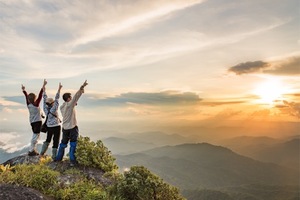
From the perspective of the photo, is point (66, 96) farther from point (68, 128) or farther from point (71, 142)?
point (71, 142)

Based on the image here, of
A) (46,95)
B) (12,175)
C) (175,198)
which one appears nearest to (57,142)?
(46,95)

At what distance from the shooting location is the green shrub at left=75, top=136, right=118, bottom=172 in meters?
14.5

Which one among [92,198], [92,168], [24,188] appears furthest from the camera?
[92,168]

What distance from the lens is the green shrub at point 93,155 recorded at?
1452cm

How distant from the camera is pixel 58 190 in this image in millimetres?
11469

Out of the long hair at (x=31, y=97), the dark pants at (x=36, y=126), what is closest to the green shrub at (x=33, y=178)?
the dark pants at (x=36, y=126)

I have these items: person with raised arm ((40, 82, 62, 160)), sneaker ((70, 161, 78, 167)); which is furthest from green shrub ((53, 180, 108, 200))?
person with raised arm ((40, 82, 62, 160))

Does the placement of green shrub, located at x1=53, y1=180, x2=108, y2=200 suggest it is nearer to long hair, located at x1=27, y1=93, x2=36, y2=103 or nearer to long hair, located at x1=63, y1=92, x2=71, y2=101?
long hair, located at x1=63, y1=92, x2=71, y2=101

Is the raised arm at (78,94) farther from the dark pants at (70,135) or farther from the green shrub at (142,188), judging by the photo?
the green shrub at (142,188)

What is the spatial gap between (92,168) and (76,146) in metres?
1.38

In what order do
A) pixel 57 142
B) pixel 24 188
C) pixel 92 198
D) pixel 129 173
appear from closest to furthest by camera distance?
1. pixel 24 188
2. pixel 92 198
3. pixel 129 173
4. pixel 57 142

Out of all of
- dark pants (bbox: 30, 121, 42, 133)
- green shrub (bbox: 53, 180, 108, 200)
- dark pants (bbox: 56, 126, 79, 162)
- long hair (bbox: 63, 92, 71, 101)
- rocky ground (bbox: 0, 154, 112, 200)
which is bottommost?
green shrub (bbox: 53, 180, 108, 200)

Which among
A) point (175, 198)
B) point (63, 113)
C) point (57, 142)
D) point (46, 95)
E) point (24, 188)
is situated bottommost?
point (175, 198)

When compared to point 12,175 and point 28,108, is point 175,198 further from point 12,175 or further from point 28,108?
point 28,108
